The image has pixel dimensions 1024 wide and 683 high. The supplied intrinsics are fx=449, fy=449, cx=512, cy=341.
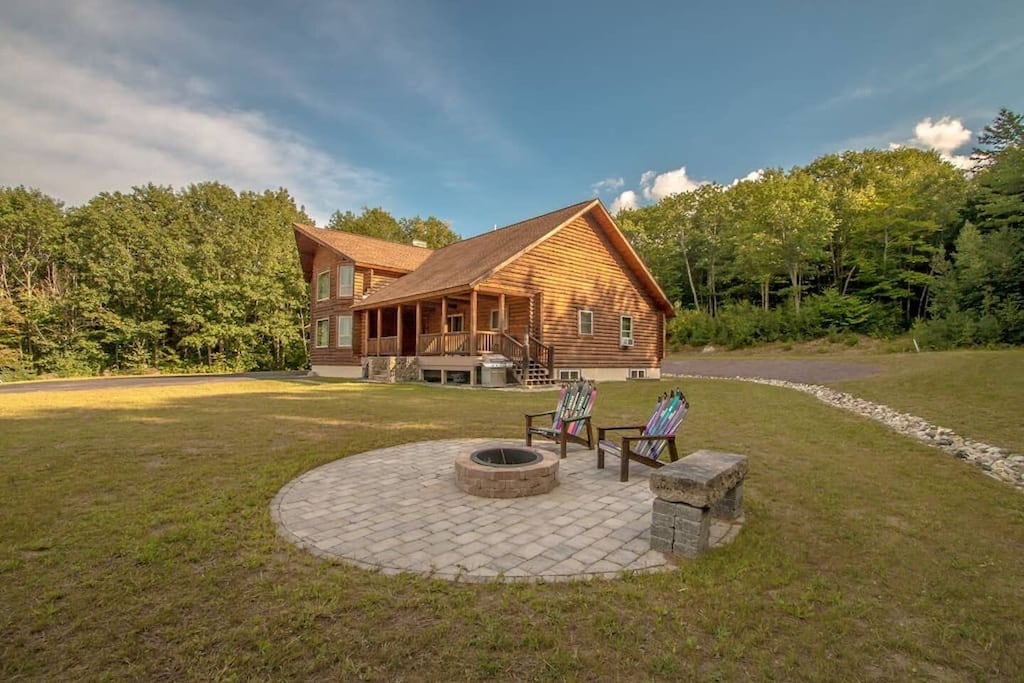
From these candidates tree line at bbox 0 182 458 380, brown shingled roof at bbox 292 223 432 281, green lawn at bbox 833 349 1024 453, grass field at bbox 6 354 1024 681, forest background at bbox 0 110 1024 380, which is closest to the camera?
grass field at bbox 6 354 1024 681

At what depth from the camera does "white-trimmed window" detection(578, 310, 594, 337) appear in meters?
20.0

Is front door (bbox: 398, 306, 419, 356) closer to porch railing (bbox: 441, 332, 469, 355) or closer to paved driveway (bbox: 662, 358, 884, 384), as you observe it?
porch railing (bbox: 441, 332, 469, 355)

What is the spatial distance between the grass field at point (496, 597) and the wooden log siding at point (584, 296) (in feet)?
43.0

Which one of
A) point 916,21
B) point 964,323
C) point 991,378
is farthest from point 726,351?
point 916,21

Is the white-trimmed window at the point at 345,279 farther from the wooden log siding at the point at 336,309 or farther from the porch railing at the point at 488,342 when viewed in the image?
the porch railing at the point at 488,342

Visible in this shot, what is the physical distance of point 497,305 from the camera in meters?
20.0

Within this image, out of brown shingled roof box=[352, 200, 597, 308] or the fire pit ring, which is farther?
brown shingled roof box=[352, 200, 597, 308]

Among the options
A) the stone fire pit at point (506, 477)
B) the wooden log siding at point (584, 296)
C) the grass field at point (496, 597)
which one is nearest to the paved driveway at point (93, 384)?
the wooden log siding at point (584, 296)

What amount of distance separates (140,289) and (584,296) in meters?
29.8

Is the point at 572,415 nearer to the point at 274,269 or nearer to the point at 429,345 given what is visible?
the point at 429,345

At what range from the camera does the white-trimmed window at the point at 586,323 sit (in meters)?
20.0

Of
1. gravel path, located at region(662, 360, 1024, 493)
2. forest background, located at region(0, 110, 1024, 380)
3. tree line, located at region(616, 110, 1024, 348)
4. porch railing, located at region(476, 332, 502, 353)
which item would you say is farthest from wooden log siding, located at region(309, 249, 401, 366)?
tree line, located at region(616, 110, 1024, 348)

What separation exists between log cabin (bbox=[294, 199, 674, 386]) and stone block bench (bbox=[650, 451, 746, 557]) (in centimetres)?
1293

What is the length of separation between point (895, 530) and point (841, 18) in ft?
41.8
